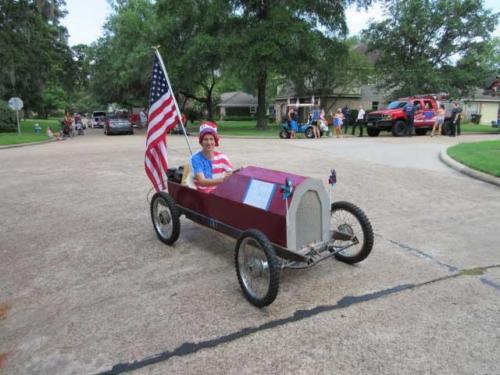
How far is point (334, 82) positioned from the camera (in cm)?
4344

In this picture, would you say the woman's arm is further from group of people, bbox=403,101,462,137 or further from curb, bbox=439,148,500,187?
group of people, bbox=403,101,462,137

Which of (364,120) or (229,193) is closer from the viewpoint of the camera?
(229,193)

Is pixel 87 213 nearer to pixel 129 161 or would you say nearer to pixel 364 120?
pixel 129 161

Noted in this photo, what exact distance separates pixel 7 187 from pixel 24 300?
21.0 ft

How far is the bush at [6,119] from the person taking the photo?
30.9 meters

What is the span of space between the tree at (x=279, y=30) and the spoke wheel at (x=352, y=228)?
2315cm

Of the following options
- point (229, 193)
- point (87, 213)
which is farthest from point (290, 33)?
point (229, 193)

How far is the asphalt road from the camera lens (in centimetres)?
291

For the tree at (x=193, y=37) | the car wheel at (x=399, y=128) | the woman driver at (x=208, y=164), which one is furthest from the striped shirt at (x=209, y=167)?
the tree at (x=193, y=37)

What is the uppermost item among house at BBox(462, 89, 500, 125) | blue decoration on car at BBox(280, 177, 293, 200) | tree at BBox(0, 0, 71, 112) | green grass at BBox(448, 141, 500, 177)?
tree at BBox(0, 0, 71, 112)

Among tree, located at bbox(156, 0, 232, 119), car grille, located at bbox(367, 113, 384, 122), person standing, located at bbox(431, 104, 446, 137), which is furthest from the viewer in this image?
tree, located at bbox(156, 0, 232, 119)

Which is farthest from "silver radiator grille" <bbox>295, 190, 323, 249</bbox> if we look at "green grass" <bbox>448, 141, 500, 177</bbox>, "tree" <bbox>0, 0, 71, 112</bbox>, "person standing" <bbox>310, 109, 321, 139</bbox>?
"tree" <bbox>0, 0, 71, 112</bbox>

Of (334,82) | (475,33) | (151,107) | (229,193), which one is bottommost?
(229,193)

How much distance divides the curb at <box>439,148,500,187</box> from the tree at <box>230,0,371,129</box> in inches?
646
